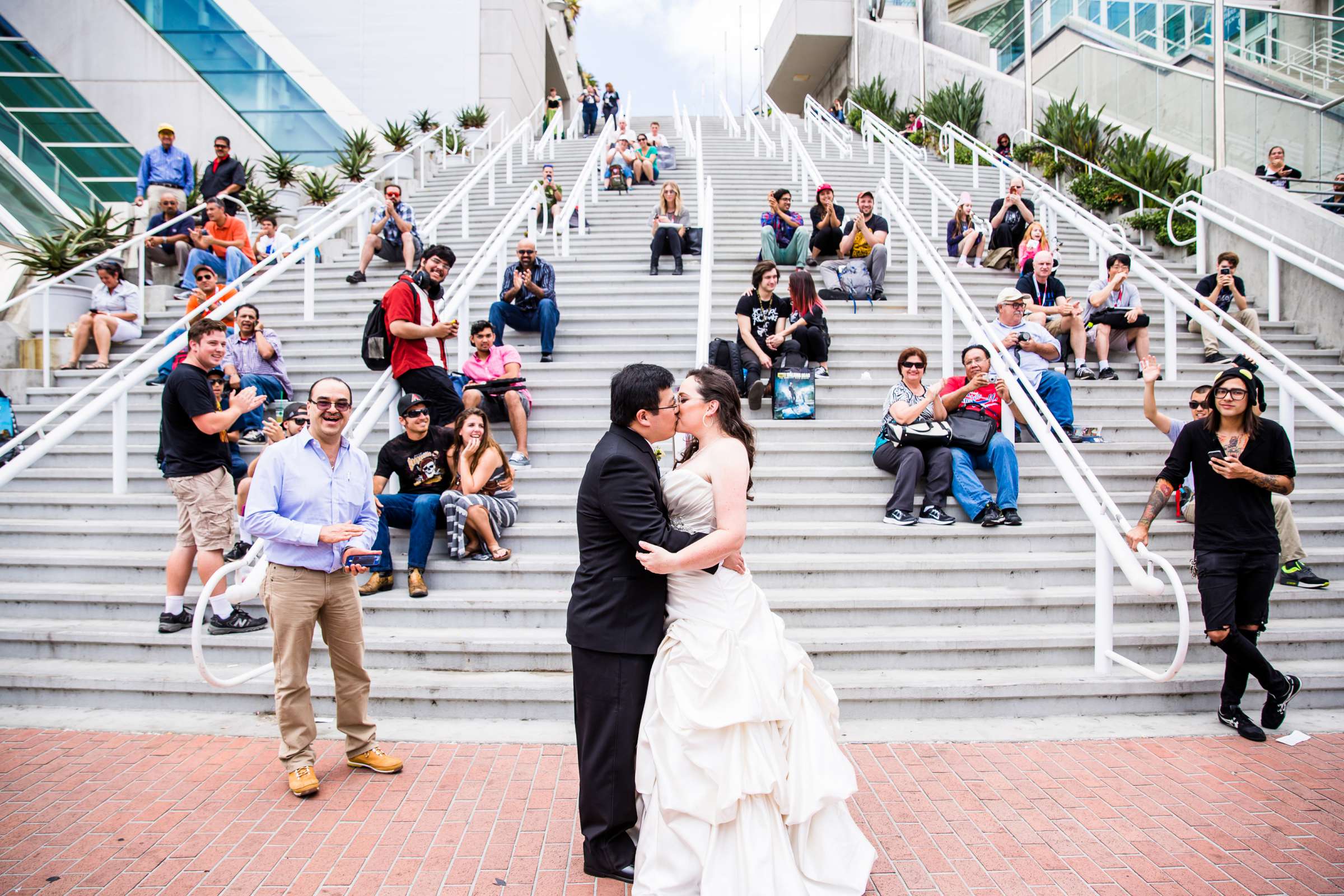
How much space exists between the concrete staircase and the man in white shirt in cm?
45

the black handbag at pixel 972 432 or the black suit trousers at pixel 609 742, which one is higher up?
the black handbag at pixel 972 432

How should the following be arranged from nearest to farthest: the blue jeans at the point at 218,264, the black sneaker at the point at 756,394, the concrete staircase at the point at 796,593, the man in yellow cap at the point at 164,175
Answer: the concrete staircase at the point at 796,593, the black sneaker at the point at 756,394, the blue jeans at the point at 218,264, the man in yellow cap at the point at 164,175

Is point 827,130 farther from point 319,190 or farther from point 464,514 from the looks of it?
point 464,514

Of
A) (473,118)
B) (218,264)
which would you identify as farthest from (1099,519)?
(473,118)

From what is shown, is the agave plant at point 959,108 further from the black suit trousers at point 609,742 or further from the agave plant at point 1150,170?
the black suit trousers at point 609,742

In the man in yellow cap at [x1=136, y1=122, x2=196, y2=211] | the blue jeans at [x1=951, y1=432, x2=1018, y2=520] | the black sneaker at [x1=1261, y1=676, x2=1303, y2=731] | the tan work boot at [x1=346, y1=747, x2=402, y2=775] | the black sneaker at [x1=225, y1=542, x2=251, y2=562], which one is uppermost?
the man in yellow cap at [x1=136, y1=122, x2=196, y2=211]

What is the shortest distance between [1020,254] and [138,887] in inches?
393

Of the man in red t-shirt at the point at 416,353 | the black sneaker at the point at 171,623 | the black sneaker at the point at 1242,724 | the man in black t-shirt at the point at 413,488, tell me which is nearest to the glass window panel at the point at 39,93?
the man in red t-shirt at the point at 416,353

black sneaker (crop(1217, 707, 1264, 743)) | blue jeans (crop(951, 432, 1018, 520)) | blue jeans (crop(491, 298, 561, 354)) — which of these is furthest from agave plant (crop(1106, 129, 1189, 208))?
black sneaker (crop(1217, 707, 1264, 743))

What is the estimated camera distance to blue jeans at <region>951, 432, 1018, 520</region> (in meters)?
5.75

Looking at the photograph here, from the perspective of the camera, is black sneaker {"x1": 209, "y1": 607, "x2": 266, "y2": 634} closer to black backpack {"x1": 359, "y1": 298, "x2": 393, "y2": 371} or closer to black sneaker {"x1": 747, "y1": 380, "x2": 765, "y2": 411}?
black backpack {"x1": 359, "y1": 298, "x2": 393, "y2": 371}

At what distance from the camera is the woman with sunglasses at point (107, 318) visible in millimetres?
8492

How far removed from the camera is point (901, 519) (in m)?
5.72

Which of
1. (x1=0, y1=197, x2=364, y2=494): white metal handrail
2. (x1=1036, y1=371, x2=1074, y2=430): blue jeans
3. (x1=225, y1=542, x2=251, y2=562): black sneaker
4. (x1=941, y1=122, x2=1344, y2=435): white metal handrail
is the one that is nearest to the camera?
(x1=0, y1=197, x2=364, y2=494): white metal handrail
